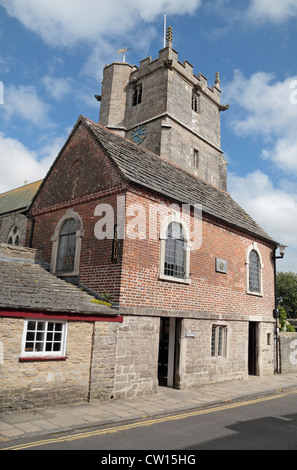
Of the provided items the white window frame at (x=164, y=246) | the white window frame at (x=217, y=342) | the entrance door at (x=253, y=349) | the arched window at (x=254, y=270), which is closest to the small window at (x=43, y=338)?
the white window frame at (x=164, y=246)

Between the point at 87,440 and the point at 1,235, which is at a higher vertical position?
the point at 1,235

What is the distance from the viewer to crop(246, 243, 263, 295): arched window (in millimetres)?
16312

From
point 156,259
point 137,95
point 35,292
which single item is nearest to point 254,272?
point 156,259

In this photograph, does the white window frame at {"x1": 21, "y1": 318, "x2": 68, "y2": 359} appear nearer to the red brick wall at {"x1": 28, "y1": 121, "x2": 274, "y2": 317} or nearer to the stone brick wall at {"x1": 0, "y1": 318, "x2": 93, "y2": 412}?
the stone brick wall at {"x1": 0, "y1": 318, "x2": 93, "y2": 412}

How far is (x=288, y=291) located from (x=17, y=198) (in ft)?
167

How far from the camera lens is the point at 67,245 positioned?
13172 mm

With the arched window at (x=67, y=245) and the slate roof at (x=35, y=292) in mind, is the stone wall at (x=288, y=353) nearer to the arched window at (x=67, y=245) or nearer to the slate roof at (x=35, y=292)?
the slate roof at (x=35, y=292)

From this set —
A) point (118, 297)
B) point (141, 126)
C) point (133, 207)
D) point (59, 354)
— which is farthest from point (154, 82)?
point (59, 354)

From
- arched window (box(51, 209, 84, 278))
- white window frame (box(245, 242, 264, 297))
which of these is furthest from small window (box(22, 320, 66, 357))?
white window frame (box(245, 242, 264, 297))

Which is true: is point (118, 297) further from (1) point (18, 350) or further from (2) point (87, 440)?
(2) point (87, 440)

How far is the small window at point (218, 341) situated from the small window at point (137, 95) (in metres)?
23.9

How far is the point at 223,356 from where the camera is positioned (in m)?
14.1
